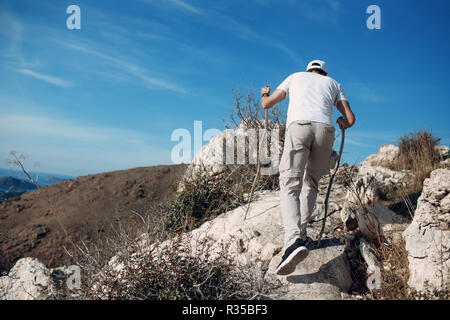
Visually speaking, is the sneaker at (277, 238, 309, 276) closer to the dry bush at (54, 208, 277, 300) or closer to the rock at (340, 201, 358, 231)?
the dry bush at (54, 208, 277, 300)

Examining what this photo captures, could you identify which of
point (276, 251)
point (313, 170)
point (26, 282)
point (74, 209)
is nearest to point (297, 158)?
point (313, 170)

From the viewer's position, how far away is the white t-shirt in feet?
12.4

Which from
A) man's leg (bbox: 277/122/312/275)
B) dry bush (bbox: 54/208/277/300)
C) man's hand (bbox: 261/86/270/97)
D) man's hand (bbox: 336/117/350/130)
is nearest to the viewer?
dry bush (bbox: 54/208/277/300)

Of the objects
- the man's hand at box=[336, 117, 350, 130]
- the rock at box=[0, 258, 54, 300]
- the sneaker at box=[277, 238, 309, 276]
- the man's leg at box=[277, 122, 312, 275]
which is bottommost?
the rock at box=[0, 258, 54, 300]

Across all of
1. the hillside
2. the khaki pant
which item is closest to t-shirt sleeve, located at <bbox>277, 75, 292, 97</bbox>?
the khaki pant

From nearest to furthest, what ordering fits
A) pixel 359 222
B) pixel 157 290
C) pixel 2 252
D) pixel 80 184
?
pixel 157 290, pixel 359 222, pixel 2 252, pixel 80 184

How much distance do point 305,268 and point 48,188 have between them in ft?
47.6

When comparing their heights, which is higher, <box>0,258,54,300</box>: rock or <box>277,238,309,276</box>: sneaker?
<box>277,238,309,276</box>: sneaker

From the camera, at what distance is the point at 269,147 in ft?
24.5

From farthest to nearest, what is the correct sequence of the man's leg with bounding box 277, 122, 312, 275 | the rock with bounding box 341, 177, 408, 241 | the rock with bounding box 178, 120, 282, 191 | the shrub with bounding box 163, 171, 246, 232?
the rock with bounding box 178, 120, 282, 191 → the shrub with bounding box 163, 171, 246, 232 → the rock with bounding box 341, 177, 408, 241 → the man's leg with bounding box 277, 122, 312, 275

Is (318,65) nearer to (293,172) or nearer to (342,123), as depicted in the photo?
(342,123)

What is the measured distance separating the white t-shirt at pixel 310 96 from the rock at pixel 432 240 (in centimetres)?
161

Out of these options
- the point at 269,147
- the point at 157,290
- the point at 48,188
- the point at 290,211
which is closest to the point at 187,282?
the point at 157,290
